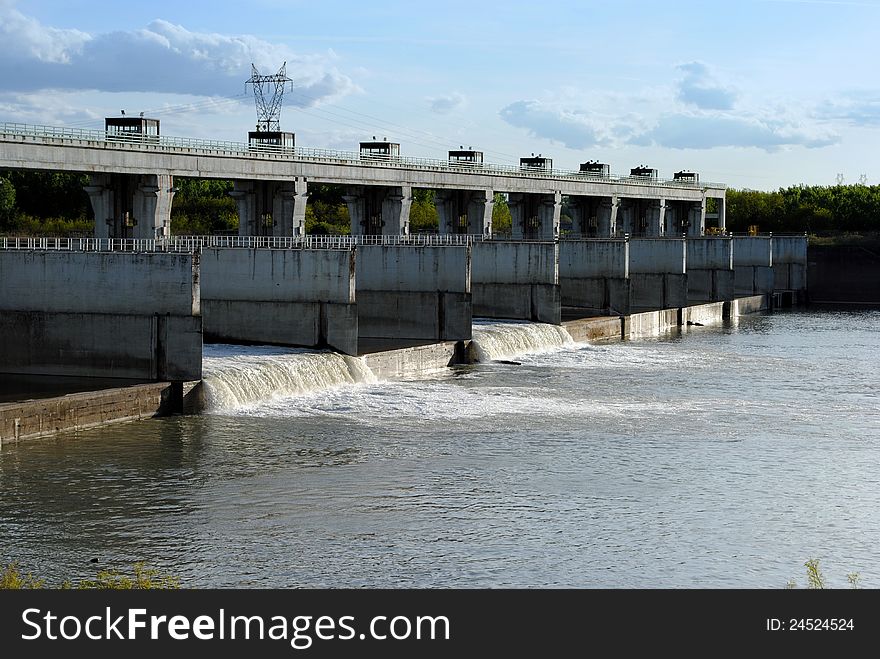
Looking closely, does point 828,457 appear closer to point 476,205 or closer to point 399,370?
point 399,370

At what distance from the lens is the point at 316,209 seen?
113m

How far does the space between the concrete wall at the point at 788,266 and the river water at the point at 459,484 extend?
2096 inches

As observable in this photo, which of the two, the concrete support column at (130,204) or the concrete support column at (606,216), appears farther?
the concrete support column at (606,216)

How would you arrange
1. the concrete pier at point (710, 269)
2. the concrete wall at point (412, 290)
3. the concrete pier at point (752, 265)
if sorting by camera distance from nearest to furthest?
the concrete wall at point (412, 290)
the concrete pier at point (710, 269)
the concrete pier at point (752, 265)

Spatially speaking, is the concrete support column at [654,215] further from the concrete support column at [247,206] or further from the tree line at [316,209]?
the concrete support column at [247,206]

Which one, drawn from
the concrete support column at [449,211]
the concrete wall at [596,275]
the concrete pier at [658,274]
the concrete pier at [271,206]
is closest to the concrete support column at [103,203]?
the concrete pier at [271,206]

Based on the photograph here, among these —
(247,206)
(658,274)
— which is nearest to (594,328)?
(658,274)

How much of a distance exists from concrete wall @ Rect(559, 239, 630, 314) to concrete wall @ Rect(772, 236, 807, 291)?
3153cm

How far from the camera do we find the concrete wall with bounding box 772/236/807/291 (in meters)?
98.1

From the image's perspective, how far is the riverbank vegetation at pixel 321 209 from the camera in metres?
94.7

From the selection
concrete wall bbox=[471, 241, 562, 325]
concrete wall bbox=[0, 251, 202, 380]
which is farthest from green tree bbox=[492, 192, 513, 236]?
concrete wall bbox=[0, 251, 202, 380]

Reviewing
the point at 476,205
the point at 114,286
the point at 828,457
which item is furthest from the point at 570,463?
the point at 476,205

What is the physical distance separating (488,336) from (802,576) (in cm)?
3330

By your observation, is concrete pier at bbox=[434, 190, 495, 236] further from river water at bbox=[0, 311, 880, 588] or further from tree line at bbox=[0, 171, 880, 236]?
river water at bbox=[0, 311, 880, 588]
